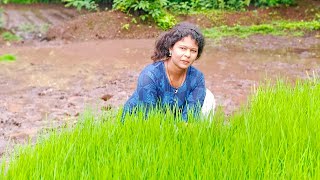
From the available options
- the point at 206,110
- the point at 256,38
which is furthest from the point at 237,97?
the point at 256,38

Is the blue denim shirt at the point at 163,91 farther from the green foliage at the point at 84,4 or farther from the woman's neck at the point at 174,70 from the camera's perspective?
the green foliage at the point at 84,4

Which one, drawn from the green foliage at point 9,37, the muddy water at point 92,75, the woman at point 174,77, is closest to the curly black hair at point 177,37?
the woman at point 174,77

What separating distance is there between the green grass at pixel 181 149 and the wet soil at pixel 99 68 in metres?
0.66

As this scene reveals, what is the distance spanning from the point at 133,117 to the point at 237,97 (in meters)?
2.60

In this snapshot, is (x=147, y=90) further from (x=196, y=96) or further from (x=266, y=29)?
(x=266, y=29)

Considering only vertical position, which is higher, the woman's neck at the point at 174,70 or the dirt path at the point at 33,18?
the woman's neck at the point at 174,70

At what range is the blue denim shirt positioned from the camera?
132 inches

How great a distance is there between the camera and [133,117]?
288 cm

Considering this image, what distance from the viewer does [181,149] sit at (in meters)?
2.53

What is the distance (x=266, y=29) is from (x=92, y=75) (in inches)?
181

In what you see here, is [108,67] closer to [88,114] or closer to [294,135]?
[88,114]

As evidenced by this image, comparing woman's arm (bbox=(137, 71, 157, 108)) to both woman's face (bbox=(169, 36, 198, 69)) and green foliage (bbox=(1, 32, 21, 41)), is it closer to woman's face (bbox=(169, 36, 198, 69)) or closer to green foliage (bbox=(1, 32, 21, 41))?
woman's face (bbox=(169, 36, 198, 69))

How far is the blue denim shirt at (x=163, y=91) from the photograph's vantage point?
132 inches

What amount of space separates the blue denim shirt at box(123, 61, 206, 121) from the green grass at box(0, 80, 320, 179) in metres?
0.39
